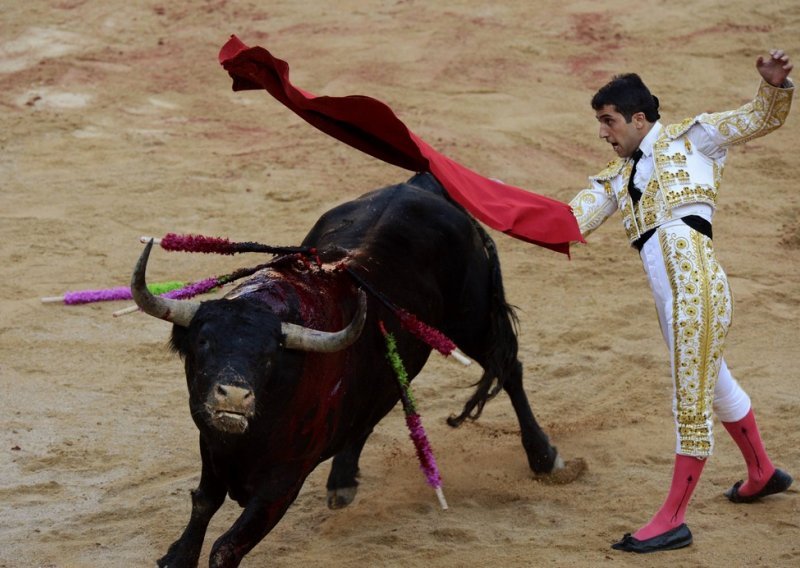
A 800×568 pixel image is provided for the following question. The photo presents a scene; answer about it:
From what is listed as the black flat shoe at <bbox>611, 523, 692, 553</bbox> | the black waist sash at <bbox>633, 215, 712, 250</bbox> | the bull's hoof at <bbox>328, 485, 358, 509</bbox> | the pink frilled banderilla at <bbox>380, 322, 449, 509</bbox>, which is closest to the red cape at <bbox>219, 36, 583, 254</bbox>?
the black waist sash at <bbox>633, 215, 712, 250</bbox>

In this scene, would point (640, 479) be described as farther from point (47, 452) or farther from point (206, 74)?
point (206, 74)

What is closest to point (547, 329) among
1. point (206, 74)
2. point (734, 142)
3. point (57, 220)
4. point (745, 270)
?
point (745, 270)

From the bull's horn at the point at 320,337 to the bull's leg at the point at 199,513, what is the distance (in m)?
0.54

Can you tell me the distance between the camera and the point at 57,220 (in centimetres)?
790

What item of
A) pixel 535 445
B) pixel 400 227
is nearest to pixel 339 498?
pixel 535 445

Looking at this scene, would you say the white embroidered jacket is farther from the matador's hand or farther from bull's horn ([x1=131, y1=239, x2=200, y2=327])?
bull's horn ([x1=131, y1=239, x2=200, y2=327])

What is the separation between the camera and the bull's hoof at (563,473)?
5164mm

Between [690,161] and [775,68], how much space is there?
451mm

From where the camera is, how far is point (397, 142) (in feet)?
15.4

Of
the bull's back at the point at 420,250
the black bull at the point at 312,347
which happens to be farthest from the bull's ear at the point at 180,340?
the bull's back at the point at 420,250

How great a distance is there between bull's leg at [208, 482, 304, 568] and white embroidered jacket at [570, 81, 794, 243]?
1.65 m

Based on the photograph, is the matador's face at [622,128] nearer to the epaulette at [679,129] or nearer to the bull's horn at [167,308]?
the epaulette at [679,129]

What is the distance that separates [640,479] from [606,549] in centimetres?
73

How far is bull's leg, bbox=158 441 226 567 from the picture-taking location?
13.1ft
